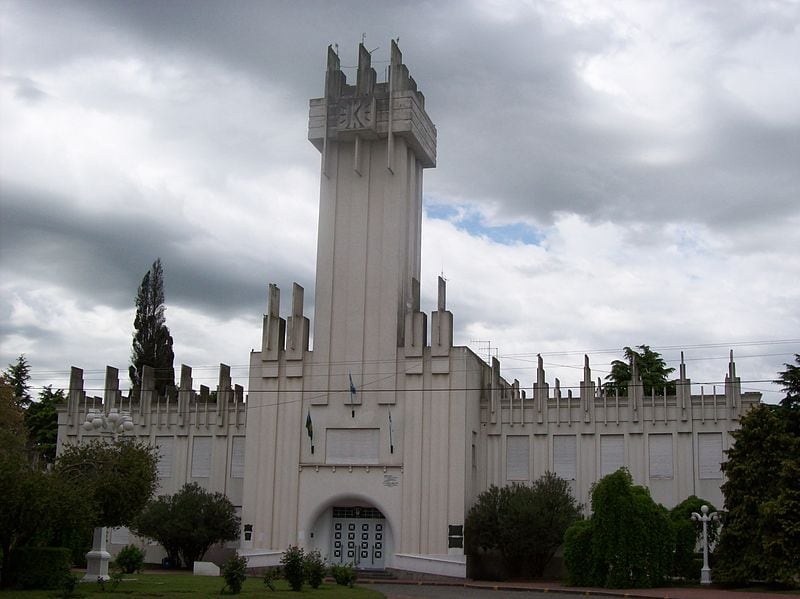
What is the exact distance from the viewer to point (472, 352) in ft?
149

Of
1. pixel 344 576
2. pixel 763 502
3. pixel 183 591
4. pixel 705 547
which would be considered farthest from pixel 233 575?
pixel 705 547

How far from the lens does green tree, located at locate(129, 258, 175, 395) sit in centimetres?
6606

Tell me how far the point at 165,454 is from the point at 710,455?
2710cm

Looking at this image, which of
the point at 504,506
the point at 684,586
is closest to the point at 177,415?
the point at 504,506

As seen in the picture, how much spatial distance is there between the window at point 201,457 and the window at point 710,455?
24.1 meters

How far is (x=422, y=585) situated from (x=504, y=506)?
17.2ft

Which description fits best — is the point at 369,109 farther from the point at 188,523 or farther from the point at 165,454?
the point at 188,523

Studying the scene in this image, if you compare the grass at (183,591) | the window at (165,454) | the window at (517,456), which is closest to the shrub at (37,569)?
the grass at (183,591)

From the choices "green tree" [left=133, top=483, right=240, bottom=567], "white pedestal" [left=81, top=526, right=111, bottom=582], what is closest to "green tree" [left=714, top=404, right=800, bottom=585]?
"green tree" [left=133, top=483, right=240, bottom=567]

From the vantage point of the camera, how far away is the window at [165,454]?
164ft

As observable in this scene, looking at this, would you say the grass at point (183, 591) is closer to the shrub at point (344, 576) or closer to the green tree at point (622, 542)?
the shrub at point (344, 576)

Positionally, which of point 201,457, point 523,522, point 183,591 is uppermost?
point 201,457

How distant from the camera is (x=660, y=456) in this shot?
1731 inches

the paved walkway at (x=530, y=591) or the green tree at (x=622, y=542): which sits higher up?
the green tree at (x=622, y=542)
